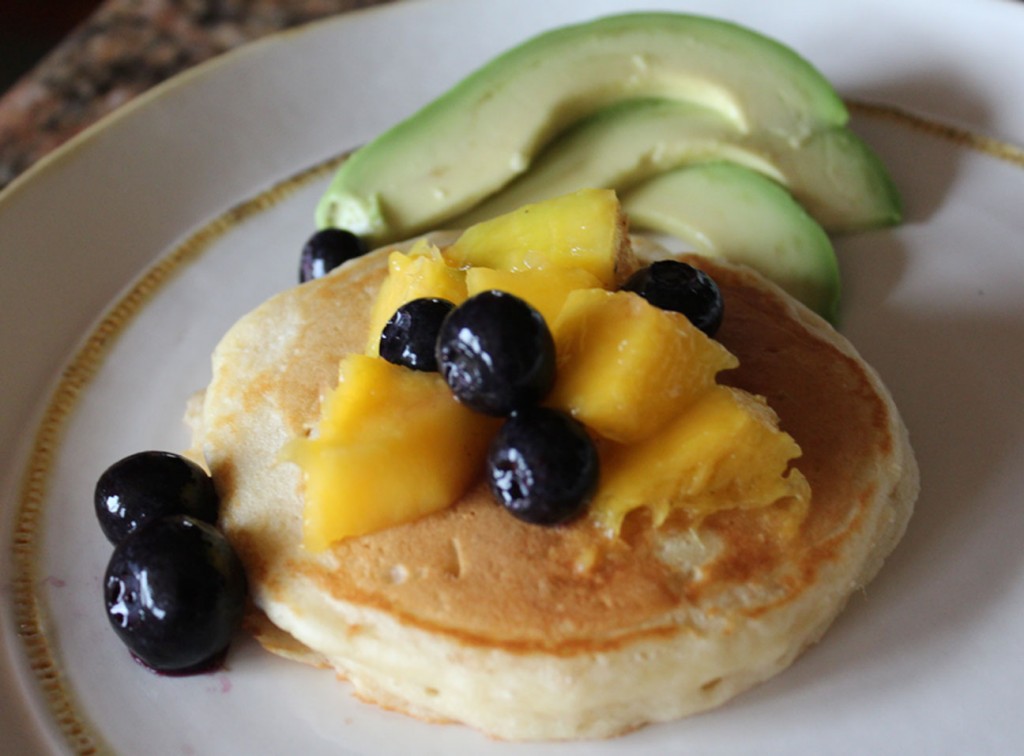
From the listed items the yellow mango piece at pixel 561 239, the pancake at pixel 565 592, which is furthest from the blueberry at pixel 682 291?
the pancake at pixel 565 592

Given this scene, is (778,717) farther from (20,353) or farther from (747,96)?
(20,353)

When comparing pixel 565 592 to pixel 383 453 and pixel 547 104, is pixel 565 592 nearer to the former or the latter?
pixel 383 453

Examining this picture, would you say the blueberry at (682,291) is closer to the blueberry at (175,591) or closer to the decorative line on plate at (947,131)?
the blueberry at (175,591)

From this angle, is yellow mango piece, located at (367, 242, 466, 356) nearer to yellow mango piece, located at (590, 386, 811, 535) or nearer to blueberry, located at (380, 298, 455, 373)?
blueberry, located at (380, 298, 455, 373)

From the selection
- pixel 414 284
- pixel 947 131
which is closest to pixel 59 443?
pixel 414 284

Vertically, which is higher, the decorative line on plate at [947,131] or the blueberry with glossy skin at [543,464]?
the blueberry with glossy skin at [543,464]

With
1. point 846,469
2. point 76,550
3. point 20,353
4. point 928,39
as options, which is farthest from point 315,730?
point 928,39
